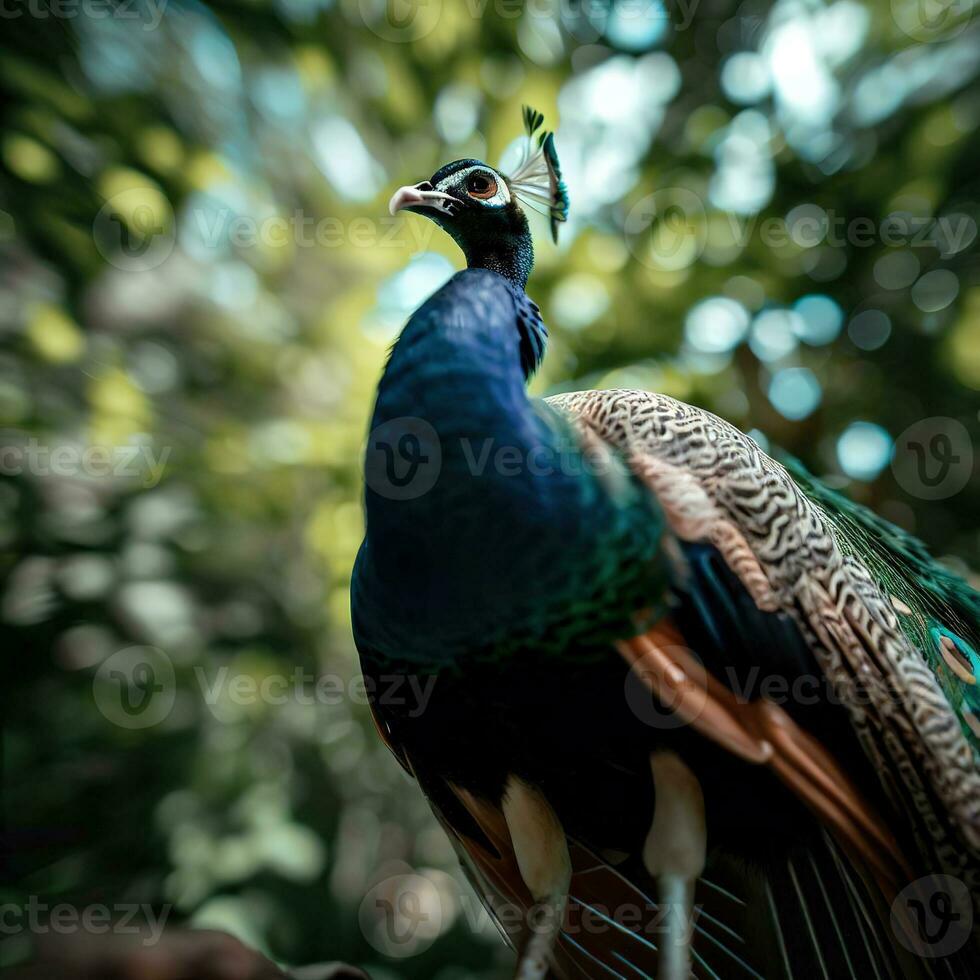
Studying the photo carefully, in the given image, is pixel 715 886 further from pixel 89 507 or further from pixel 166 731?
pixel 89 507

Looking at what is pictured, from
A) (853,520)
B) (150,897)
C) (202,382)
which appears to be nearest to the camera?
(853,520)

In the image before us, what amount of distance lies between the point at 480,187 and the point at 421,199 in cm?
18

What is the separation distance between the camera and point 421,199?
2.01 meters

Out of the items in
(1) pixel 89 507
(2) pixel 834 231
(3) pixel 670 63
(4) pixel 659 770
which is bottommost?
(1) pixel 89 507

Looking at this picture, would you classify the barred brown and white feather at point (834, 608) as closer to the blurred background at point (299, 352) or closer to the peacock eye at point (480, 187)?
the peacock eye at point (480, 187)

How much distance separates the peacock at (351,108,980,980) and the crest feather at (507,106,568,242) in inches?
24.1

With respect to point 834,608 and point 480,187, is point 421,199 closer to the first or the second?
point 480,187

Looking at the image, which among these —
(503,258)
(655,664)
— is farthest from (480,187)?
(655,664)

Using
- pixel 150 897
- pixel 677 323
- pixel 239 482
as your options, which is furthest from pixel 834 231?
pixel 150 897

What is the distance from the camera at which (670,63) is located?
4133 mm

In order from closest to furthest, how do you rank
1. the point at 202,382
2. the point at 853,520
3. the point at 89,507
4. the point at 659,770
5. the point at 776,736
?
the point at 776,736
the point at 659,770
the point at 853,520
the point at 89,507
the point at 202,382

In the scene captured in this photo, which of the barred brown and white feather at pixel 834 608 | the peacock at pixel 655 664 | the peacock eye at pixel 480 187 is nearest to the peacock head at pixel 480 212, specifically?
the peacock eye at pixel 480 187

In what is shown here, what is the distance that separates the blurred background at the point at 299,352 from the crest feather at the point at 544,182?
1.79m

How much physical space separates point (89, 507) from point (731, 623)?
10.2 ft
